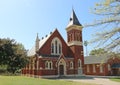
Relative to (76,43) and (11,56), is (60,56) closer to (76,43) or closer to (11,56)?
(76,43)

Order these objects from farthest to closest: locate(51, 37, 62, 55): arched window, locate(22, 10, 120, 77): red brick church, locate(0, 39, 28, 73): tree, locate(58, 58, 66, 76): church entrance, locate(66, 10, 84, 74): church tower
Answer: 1. locate(0, 39, 28, 73): tree
2. locate(66, 10, 84, 74): church tower
3. locate(51, 37, 62, 55): arched window
4. locate(58, 58, 66, 76): church entrance
5. locate(22, 10, 120, 77): red brick church

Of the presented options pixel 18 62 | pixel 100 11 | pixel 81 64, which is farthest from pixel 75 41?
pixel 100 11

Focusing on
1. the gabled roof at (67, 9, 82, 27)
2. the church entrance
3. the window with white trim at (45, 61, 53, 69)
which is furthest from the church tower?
the window with white trim at (45, 61, 53, 69)

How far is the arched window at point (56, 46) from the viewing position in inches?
1725

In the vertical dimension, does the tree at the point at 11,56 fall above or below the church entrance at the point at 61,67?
above

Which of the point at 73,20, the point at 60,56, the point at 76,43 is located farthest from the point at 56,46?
the point at 73,20

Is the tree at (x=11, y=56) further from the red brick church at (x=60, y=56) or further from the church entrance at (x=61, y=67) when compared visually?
the church entrance at (x=61, y=67)

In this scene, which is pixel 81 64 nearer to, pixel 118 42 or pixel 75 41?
pixel 75 41

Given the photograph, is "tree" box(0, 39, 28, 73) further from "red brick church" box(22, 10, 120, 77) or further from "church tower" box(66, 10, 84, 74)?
"church tower" box(66, 10, 84, 74)

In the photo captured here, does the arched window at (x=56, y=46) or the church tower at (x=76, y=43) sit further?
the church tower at (x=76, y=43)

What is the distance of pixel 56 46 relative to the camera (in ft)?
146

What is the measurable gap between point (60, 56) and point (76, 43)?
545cm

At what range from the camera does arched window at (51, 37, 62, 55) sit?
144 feet

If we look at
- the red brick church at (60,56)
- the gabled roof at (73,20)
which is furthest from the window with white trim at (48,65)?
the gabled roof at (73,20)
